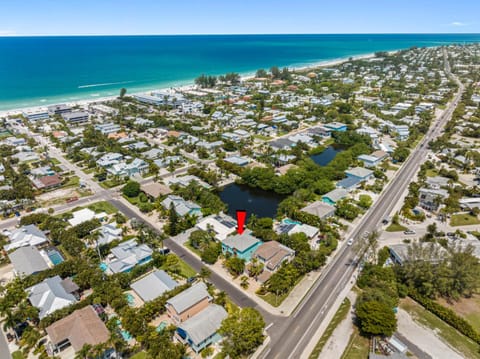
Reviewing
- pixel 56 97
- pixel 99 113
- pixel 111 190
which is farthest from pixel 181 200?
pixel 56 97

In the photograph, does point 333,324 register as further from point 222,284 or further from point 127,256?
point 127,256

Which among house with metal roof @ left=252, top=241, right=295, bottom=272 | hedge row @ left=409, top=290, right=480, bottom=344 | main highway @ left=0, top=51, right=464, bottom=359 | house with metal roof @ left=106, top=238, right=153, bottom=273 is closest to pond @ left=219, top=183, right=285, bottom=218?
house with metal roof @ left=252, top=241, right=295, bottom=272

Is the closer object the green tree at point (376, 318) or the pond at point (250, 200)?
the green tree at point (376, 318)

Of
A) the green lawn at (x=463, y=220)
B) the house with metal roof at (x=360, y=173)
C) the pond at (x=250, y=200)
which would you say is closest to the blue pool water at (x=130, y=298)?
the pond at (x=250, y=200)

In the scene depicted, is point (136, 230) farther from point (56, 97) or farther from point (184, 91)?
point (56, 97)

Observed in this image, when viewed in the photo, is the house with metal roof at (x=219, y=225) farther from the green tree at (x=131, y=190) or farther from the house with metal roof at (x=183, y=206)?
the green tree at (x=131, y=190)

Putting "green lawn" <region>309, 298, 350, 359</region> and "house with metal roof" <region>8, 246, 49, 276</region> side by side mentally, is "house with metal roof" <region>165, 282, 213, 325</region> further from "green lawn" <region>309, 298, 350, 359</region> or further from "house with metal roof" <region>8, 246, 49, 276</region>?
"house with metal roof" <region>8, 246, 49, 276</region>
